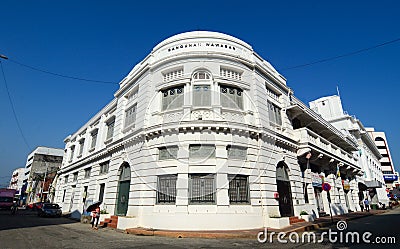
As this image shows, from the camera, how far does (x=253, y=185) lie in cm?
1330

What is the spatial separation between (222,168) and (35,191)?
2558 inches

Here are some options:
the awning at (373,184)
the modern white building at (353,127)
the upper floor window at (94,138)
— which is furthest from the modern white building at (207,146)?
the modern white building at (353,127)

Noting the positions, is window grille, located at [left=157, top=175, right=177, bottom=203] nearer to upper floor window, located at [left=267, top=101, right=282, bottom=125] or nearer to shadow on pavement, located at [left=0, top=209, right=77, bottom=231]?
upper floor window, located at [left=267, top=101, right=282, bottom=125]

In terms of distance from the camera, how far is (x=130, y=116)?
708 inches

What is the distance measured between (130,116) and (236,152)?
938 centimetres

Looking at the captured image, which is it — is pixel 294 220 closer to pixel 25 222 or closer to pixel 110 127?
pixel 110 127

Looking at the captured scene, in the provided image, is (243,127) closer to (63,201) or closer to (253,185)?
(253,185)

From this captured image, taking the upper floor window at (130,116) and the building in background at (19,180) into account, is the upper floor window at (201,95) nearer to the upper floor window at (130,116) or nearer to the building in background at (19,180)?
the upper floor window at (130,116)

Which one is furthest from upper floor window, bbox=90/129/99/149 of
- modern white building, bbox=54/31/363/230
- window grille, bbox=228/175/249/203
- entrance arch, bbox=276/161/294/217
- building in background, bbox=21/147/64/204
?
building in background, bbox=21/147/64/204

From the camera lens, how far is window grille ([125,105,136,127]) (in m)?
17.4

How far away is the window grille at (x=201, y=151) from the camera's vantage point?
12977 mm

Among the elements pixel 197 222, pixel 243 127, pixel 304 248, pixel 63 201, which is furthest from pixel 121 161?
pixel 63 201

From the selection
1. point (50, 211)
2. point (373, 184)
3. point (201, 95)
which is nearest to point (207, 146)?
point (201, 95)

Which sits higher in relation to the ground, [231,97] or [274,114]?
[231,97]
